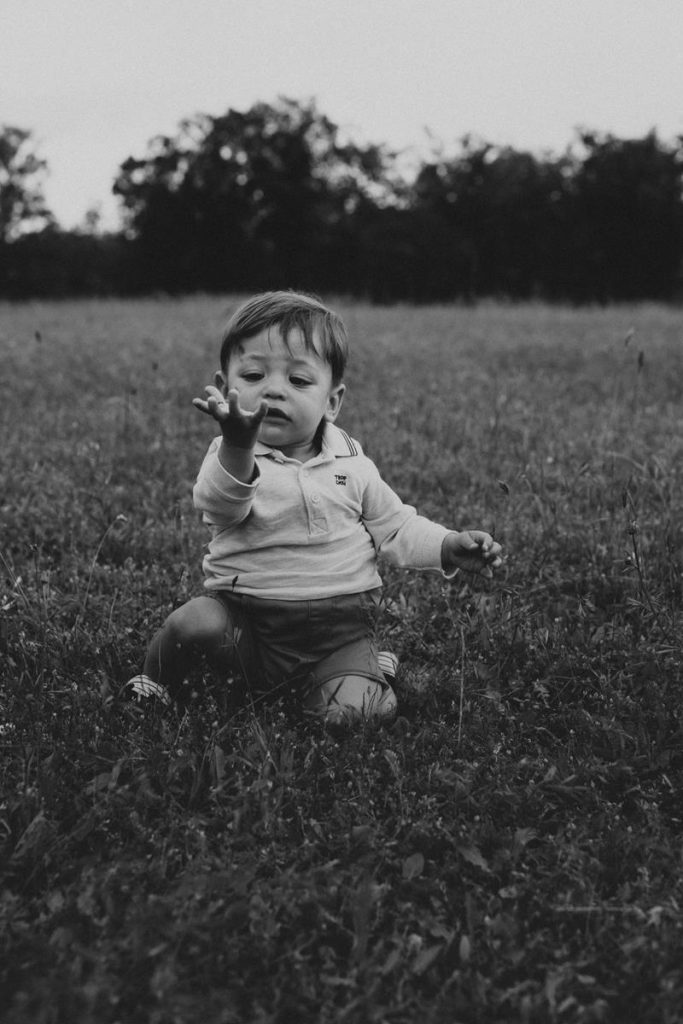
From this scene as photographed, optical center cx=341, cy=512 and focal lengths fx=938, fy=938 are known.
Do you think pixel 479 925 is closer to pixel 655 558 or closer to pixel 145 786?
pixel 145 786

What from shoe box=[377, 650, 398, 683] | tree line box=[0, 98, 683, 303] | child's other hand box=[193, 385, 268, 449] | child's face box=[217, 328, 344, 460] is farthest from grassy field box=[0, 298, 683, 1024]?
tree line box=[0, 98, 683, 303]

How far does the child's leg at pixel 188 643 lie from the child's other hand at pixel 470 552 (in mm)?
883

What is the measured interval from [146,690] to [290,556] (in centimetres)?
73

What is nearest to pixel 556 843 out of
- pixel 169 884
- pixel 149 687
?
pixel 169 884

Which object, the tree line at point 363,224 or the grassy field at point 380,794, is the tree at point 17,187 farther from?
the grassy field at point 380,794

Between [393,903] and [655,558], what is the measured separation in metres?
2.57

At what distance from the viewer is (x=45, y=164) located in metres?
44.9

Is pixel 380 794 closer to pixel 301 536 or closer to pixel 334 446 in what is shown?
pixel 301 536

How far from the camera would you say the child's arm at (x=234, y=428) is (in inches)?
118

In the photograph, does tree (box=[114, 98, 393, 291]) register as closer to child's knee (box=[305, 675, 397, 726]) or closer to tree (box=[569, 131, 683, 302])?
tree (box=[569, 131, 683, 302])

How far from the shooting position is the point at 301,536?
3.60 m

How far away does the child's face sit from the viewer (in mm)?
3547

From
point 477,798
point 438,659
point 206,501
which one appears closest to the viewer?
point 477,798

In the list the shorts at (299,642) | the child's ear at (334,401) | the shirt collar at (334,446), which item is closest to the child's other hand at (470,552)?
the shorts at (299,642)
